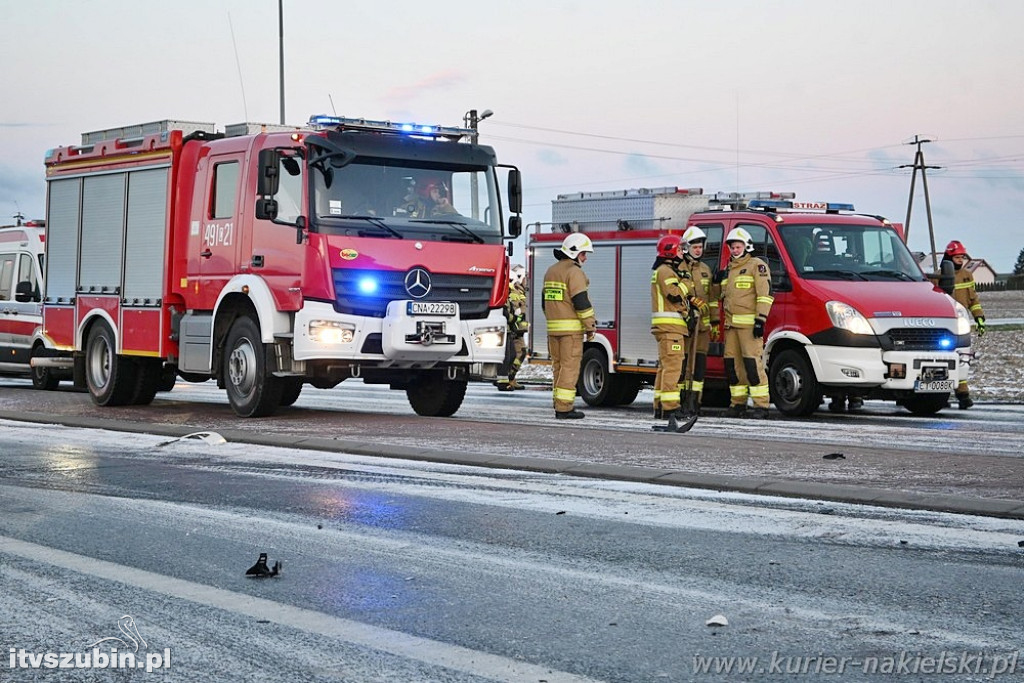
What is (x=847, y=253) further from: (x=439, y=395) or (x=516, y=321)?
(x=516, y=321)

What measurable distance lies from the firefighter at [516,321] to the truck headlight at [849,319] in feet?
21.3

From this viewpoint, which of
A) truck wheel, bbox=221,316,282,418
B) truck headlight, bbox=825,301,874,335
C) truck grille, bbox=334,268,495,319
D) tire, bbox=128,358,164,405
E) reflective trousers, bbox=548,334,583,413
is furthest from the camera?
tire, bbox=128,358,164,405

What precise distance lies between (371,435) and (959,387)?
7.83 m

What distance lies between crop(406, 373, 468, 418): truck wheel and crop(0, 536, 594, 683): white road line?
949 cm

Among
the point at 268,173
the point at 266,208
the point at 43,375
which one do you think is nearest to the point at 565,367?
the point at 266,208

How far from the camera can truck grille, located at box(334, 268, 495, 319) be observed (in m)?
14.3

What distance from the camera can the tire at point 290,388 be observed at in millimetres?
15172

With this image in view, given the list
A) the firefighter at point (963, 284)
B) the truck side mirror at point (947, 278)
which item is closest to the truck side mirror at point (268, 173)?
the truck side mirror at point (947, 278)

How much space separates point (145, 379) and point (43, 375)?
219 inches

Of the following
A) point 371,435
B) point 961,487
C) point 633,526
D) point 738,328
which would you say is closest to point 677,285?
point 738,328

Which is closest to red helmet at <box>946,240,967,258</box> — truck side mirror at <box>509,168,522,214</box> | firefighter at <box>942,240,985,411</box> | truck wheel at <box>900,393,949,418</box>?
firefighter at <box>942,240,985,411</box>

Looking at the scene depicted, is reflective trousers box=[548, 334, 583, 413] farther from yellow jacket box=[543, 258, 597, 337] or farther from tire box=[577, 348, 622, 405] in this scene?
tire box=[577, 348, 622, 405]

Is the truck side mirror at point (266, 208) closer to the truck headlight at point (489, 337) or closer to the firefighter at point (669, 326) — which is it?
the truck headlight at point (489, 337)

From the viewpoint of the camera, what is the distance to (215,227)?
51.2 feet
